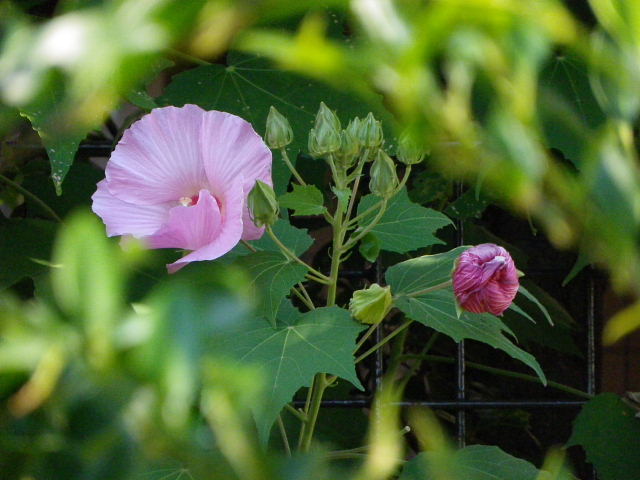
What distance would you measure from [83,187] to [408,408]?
511 mm

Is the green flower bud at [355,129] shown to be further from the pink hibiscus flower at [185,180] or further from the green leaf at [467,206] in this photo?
the green leaf at [467,206]

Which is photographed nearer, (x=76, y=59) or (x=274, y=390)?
(x=76, y=59)

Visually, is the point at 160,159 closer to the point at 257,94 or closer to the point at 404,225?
the point at 404,225

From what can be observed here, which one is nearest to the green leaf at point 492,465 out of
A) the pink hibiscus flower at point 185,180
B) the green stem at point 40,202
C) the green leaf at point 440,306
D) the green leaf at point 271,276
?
the green leaf at point 440,306

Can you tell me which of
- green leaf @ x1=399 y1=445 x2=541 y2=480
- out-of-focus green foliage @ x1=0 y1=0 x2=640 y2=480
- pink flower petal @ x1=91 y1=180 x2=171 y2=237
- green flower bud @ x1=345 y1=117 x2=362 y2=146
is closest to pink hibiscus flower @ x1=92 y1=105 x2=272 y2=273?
pink flower petal @ x1=91 y1=180 x2=171 y2=237

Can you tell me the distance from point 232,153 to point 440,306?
9.5 inches

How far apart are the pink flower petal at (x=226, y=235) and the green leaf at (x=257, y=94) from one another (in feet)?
1.14

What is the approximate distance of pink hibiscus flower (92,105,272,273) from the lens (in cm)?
65

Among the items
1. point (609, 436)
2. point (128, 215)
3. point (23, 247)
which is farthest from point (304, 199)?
point (609, 436)

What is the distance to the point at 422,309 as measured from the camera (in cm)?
80

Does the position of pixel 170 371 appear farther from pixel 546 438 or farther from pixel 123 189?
pixel 546 438

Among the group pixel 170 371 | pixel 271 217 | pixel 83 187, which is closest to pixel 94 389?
pixel 170 371

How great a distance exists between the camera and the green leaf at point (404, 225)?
0.89m

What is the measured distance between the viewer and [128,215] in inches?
27.5
